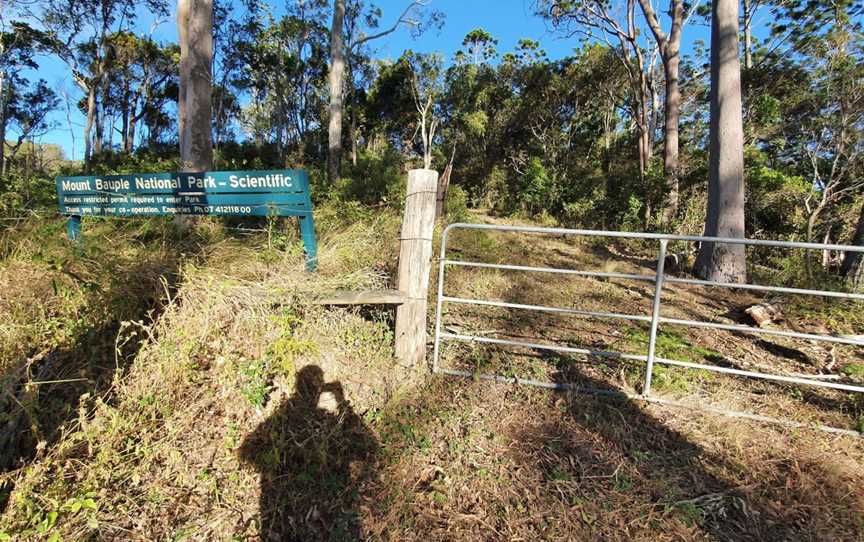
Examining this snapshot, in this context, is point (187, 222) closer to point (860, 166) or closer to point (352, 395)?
point (352, 395)

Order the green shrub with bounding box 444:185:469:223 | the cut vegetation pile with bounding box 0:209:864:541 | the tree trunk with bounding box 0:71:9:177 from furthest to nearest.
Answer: the tree trunk with bounding box 0:71:9:177, the green shrub with bounding box 444:185:469:223, the cut vegetation pile with bounding box 0:209:864:541

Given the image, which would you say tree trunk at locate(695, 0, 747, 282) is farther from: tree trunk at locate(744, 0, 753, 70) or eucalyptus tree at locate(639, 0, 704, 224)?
tree trunk at locate(744, 0, 753, 70)

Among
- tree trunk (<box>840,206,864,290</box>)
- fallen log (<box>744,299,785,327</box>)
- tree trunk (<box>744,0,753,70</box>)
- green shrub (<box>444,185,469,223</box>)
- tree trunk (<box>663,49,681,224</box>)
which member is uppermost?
tree trunk (<box>744,0,753,70</box>)

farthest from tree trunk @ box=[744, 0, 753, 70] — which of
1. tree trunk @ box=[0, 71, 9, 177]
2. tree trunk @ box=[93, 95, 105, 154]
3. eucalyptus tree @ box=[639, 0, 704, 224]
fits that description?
tree trunk @ box=[93, 95, 105, 154]

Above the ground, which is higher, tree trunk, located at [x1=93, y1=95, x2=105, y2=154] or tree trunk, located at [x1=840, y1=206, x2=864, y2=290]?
tree trunk, located at [x1=93, y1=95, x2=105, y2=154]

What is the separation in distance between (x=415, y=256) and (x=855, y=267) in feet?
20.0

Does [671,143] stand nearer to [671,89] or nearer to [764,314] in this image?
[671,89]

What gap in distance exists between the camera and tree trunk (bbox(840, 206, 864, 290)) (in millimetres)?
4997

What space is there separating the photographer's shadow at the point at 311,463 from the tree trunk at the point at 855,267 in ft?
20.9

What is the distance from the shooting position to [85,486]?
2.09m

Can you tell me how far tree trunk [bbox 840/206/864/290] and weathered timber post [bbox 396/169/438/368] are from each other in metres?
5.62

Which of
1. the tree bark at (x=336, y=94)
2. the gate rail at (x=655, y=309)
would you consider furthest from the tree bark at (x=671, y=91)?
the tree bark at (x=336, y=94)

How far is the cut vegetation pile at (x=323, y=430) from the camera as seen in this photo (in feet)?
6.75

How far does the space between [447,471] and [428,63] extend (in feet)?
80.9
